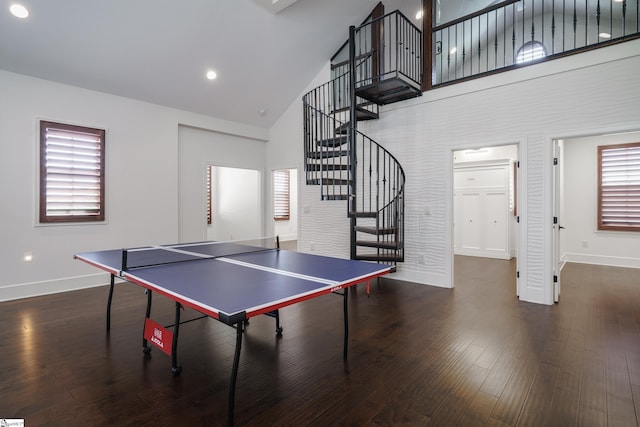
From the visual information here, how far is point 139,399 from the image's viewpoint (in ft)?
6.44

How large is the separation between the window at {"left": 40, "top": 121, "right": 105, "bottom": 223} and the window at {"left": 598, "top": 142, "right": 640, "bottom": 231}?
8770 millimetres

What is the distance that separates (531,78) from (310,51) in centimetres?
350

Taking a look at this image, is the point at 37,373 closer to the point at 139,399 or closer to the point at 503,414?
the point at 139,399

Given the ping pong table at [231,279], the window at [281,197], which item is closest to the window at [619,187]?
the ping pong table at [231,279]

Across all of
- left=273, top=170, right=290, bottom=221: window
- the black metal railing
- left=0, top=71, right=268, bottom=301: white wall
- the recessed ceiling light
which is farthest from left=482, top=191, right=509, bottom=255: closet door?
the recessed ceiling light

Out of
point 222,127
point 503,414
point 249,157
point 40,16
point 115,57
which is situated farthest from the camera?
→ point 249,157

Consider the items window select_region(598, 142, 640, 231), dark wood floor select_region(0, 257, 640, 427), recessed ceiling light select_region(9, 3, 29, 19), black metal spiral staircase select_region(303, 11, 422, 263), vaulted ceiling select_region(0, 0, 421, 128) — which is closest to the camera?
dark wood floor select_region(0, 257, 640, 427)

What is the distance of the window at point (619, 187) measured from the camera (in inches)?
228

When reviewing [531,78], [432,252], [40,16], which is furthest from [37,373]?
[531,78]

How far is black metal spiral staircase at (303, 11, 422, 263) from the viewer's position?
4.51 m

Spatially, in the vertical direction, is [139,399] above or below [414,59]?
below

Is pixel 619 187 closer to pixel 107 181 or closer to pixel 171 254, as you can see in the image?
pixel 171 254

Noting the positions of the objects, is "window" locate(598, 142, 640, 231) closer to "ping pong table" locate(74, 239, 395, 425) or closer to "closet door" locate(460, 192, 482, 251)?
"closet door" locate(460, 192, 482, 251)

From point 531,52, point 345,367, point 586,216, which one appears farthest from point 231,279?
point 531,52
